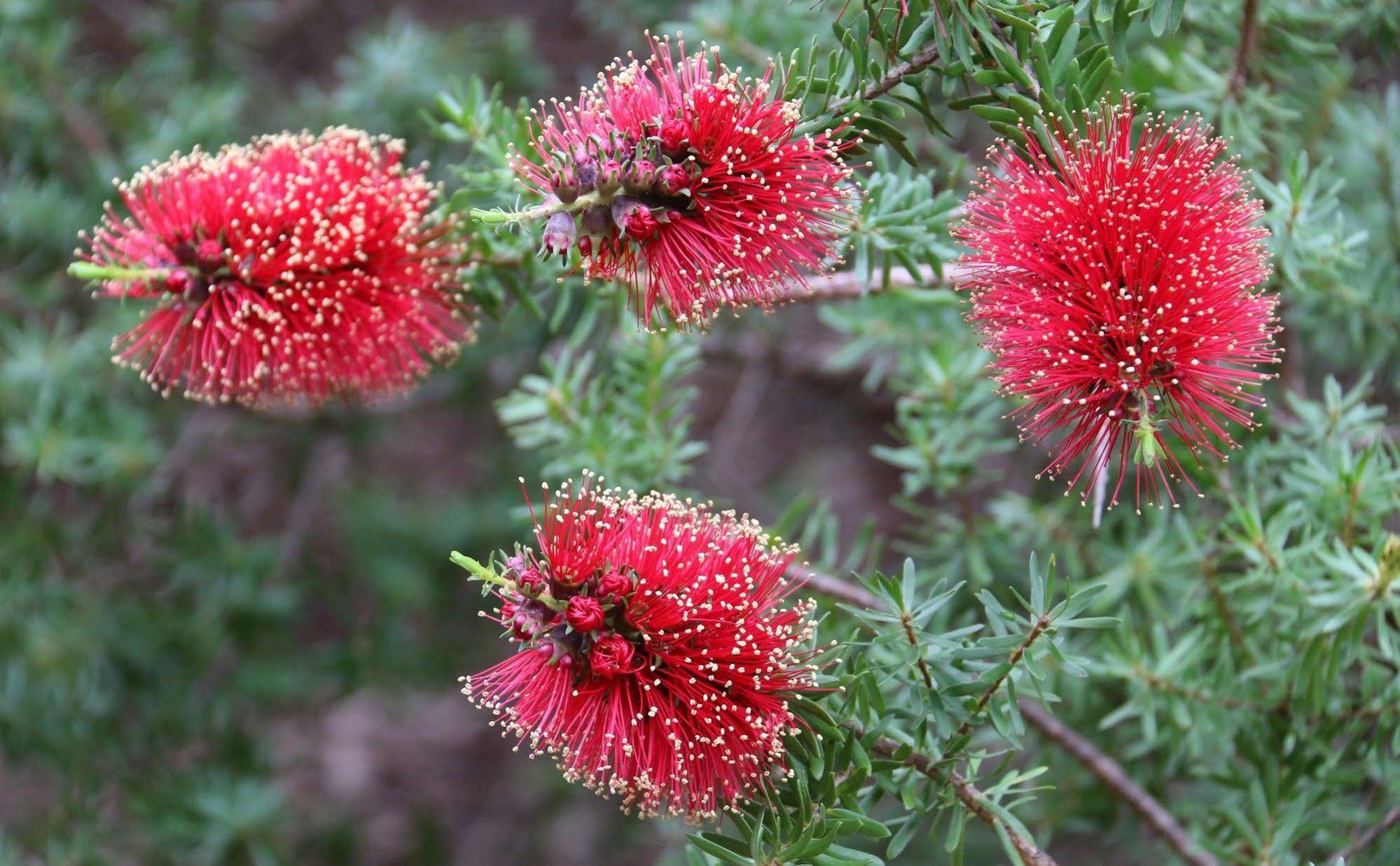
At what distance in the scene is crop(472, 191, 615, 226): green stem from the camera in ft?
4.09

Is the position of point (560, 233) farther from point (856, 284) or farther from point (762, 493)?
point (762, 493)

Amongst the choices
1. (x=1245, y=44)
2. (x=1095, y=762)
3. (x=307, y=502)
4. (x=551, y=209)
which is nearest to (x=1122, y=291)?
(x=551, y=209)

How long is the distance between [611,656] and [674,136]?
61cm

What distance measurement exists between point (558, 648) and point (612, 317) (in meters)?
1.13

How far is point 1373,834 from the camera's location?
5.60ft

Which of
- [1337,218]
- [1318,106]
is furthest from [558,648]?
[1318,106]

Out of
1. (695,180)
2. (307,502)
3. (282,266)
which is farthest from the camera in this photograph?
(307,502)

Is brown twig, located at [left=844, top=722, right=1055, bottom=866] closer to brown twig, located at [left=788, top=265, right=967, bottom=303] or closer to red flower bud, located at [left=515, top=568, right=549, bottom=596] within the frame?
red flower bud, located at [left=515, top=568, right=549, bottom=596]

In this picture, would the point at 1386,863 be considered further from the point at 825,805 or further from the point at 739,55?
the point at 739,55

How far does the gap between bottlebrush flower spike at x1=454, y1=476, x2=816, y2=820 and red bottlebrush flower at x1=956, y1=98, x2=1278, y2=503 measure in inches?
16.2

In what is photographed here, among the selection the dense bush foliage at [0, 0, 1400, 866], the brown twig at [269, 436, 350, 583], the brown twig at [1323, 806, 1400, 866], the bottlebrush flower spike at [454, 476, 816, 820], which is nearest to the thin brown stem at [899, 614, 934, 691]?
the dense bush foliage at [0, 0, 1400, 866]

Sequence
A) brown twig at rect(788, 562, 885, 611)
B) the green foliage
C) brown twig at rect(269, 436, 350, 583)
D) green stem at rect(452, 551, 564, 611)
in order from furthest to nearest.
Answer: brown twig at rect(269, 436, 350, 583) → the green foliage → brown twig at rect(788, 562, 885, 611) → green stem at rect(452, 551, 564, 611)

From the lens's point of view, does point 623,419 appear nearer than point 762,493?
Yes

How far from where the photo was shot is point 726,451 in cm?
370
